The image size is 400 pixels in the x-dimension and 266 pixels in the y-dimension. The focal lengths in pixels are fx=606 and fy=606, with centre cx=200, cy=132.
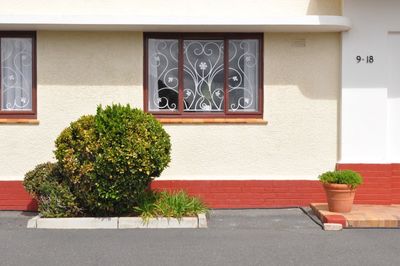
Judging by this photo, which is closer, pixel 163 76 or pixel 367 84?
pixel 367 84

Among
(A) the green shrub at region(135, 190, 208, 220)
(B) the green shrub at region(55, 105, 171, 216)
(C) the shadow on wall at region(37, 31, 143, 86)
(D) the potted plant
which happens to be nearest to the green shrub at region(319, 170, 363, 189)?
(D) the potted plant

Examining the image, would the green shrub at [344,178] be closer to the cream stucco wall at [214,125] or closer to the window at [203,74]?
the cream stucco wall at [214,125]

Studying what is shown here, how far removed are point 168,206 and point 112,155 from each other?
4.16 ft

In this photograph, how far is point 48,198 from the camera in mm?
9062

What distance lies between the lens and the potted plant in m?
9.23

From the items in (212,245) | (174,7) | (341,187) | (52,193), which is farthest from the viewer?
(174,7)

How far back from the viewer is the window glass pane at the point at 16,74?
1034 cm

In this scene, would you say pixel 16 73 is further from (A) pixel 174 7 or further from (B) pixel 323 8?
(B) pixel 323 8

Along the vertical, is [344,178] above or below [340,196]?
above

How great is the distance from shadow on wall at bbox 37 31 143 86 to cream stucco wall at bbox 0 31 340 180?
2 cm

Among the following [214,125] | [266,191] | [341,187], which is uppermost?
[214,125]

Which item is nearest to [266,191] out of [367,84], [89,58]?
[367,84]

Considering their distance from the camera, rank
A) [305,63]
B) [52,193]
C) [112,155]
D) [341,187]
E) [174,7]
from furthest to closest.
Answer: [305,63]
[174,7]
[341,187]
[52,193]
[112,155]

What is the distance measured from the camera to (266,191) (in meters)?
10.2
